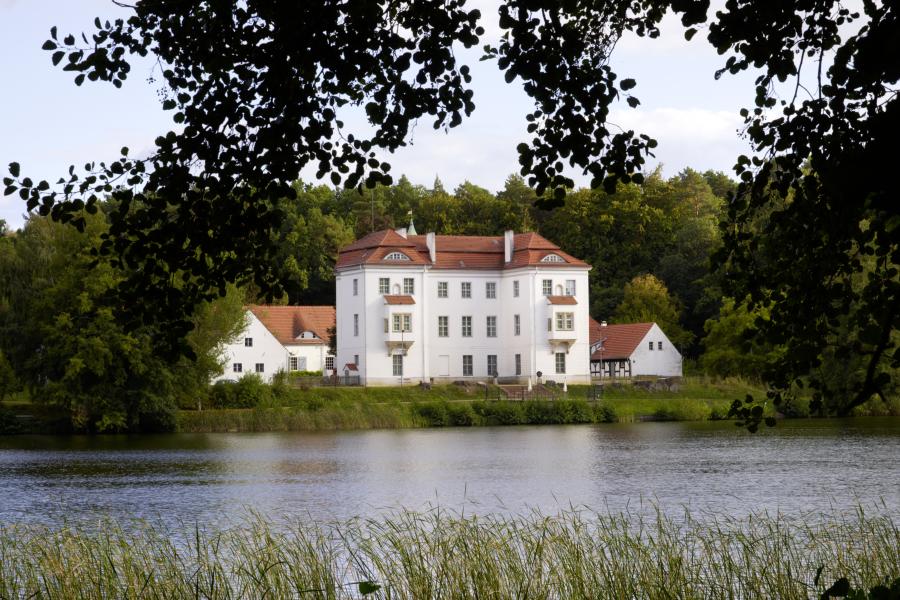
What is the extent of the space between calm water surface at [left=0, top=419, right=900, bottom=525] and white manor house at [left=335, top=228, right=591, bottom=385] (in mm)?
18797

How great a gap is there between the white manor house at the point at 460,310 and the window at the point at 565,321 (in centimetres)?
5

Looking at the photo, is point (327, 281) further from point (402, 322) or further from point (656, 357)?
point (656, 357)

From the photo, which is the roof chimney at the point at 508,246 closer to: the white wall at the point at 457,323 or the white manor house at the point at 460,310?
the white manor house at the point at 460,310

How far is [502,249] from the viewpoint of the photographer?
6662 centimetres

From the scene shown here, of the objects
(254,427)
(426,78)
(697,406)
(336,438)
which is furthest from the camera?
(697,406)

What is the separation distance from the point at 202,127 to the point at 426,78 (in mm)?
1131

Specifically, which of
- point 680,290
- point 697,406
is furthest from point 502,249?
point 697,406

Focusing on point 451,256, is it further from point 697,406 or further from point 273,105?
point 273,105

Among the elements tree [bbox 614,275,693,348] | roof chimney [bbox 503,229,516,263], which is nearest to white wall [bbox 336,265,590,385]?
roof chimney [bbox 503,229,516,263]

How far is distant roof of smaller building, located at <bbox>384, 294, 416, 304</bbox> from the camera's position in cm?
6284

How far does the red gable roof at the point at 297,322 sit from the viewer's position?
7125cm

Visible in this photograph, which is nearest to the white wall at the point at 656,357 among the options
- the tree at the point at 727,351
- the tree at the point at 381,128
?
the tree at the point at 727,351

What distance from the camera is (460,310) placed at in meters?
65.3

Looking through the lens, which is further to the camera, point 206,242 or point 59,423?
point 59,423
